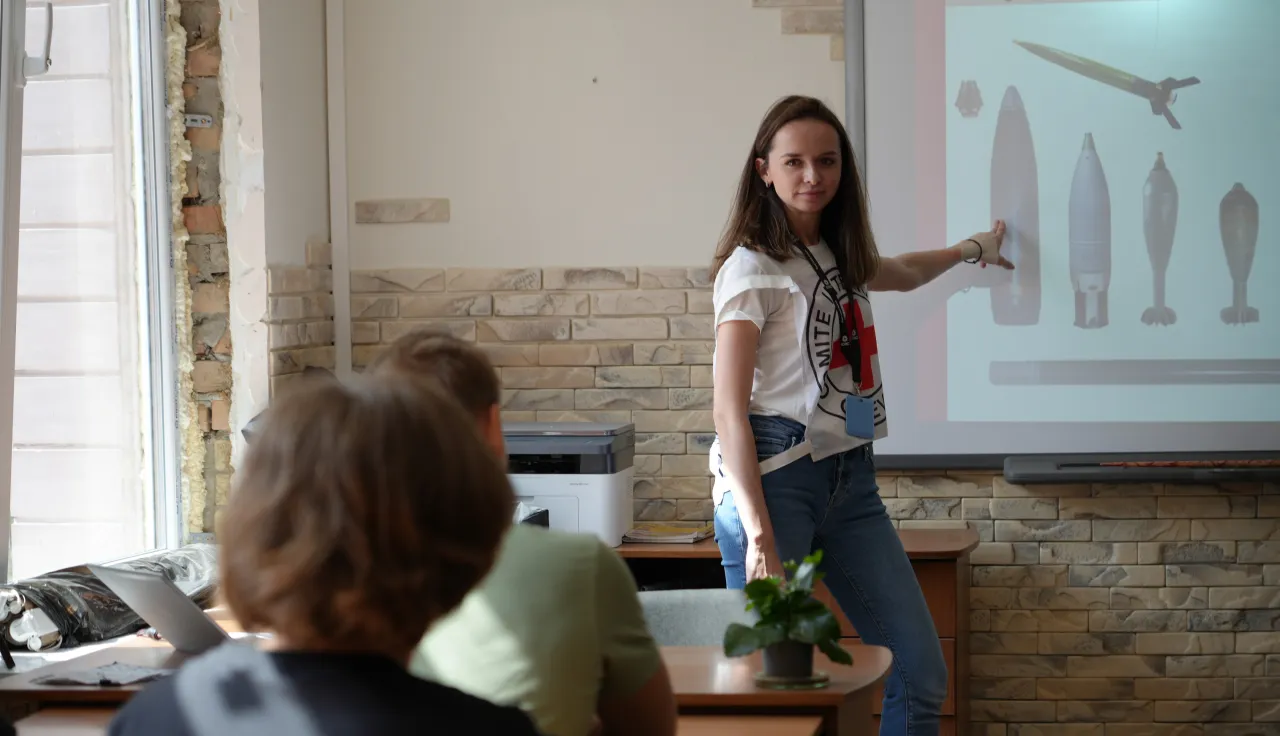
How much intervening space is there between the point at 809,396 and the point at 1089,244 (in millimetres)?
1578

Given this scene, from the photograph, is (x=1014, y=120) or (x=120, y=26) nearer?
(x=120, y=26)

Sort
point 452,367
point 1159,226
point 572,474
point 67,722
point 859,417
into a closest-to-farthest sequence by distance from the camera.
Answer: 1. point 452,367
2. point 67,722
3. point 859,417
4. point 572,474
5. point 1159,226

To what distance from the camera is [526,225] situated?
3902 millimetres

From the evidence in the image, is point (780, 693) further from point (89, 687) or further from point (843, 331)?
point (89, 687)

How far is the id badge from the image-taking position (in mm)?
2506

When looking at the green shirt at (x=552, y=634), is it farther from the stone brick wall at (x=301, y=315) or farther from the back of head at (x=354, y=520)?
the stone brick wall at (x=301, y=315)

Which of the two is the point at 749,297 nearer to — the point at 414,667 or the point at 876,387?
the point at 876,387

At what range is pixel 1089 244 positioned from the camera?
3.70m

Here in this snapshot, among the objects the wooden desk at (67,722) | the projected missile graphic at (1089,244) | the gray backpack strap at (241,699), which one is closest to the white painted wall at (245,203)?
the wooden desk at (67,722)

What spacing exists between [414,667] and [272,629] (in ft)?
1.97

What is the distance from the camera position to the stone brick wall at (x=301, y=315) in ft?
11.9

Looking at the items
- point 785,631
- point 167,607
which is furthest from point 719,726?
point 167,607

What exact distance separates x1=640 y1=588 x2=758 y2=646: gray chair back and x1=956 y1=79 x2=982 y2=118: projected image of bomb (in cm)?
194

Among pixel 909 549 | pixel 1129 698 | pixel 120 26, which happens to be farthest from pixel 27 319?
pixel 1129 698
